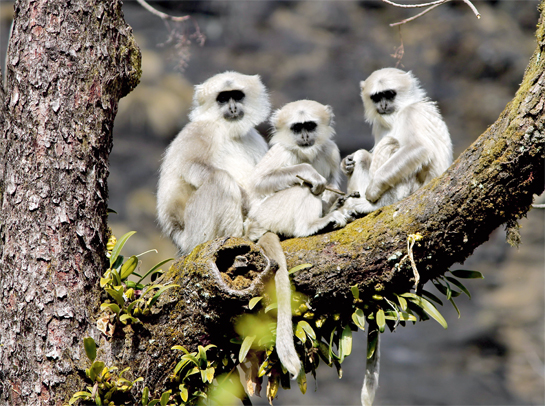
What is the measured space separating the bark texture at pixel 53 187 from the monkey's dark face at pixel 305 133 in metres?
2.24

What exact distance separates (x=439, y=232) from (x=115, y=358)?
3.05 metres

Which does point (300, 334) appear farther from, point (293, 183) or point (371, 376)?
point (293, 183)

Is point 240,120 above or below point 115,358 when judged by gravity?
above

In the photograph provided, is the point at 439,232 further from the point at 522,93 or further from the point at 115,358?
the point at 115,358

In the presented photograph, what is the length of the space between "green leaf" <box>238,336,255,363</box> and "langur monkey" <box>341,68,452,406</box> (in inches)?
49.2

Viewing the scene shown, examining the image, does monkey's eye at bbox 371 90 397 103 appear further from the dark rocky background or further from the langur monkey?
the dark rocky background

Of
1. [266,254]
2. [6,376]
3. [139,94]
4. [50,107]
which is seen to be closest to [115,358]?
[6,376]

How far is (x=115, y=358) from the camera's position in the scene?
4.75 metres

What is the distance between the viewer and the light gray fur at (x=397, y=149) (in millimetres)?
5793

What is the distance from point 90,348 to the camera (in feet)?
15.0

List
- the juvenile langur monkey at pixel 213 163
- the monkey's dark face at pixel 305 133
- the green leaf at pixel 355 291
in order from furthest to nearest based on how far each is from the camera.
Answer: the monkey's dark face at pixel 305 133 < the juvenile langur monkey at pixel 213 163 < the green leaf at pixel 355 291

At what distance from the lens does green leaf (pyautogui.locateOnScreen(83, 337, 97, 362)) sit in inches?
179

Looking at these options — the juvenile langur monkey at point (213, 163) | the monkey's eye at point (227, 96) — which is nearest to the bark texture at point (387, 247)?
the juvenile langur monkey at point (213, 163)

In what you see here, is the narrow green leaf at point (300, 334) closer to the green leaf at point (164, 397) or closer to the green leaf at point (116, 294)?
the green leaf at point (164, 397)
